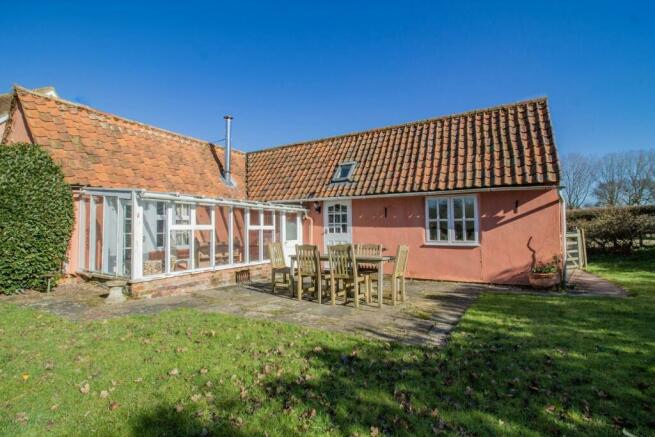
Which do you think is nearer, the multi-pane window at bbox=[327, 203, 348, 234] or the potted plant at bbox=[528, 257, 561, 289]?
the potted plant at bbox=[528, 257, 561, 289]

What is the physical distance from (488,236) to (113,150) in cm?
1270

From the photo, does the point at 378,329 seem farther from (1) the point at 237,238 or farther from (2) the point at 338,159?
(2) the point at 338,159

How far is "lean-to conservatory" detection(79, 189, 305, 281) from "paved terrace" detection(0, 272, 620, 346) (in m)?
0.87

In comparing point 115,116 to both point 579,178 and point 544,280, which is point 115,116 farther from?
point 579,178

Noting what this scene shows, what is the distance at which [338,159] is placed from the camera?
14953 mm

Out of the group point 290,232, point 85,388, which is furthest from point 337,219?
point 85,388

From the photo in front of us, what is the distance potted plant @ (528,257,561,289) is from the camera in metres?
9.37

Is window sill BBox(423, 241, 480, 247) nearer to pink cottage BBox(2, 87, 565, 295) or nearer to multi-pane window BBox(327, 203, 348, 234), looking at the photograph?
pink cottage BBox(2, 87, 565, 295)

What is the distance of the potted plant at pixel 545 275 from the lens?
937cm

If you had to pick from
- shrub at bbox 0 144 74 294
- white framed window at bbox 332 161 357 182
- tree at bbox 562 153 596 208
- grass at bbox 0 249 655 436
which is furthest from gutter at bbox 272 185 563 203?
tree at bbox 562 153 596 208

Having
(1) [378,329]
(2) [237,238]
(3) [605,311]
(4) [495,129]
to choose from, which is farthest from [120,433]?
(4) [495,129]

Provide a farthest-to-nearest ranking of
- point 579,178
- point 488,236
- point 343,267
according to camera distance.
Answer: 1. point 579,178
2. point 488,236
3. point 343,267

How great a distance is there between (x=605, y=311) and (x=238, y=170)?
15173mm

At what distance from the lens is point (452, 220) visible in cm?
1131
